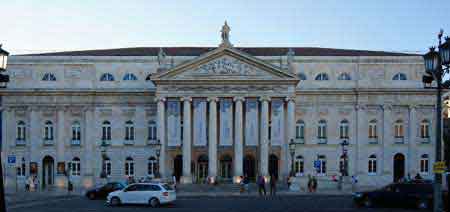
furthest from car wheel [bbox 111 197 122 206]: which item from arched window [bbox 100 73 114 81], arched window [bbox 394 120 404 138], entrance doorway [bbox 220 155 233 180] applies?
arched window [bbox 394 120 404 138]

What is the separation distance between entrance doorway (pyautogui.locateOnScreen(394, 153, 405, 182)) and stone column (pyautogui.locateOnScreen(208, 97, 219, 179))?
56.0 ft

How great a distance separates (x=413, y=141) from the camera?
212ft

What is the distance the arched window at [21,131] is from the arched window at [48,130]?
197 cm

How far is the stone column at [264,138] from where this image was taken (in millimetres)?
61562

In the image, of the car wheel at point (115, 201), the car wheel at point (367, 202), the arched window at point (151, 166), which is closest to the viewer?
the car wheel at point (367, 202)

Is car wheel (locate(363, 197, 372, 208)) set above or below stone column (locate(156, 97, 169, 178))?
below

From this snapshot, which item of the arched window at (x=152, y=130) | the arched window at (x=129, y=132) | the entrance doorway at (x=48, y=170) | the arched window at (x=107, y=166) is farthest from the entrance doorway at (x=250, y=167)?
the entrance doorway at (x=48, y=170)

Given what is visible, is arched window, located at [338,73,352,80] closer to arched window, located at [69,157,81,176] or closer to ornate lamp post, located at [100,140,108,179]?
ornate lamp post, located at [100,140,108,179]

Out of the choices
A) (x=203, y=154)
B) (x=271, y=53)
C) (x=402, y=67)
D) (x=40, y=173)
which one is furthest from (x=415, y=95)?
(x=40, y=173)

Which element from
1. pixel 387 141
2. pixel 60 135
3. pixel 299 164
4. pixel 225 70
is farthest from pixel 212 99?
pixel 387 141

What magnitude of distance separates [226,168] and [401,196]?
31.8 metres

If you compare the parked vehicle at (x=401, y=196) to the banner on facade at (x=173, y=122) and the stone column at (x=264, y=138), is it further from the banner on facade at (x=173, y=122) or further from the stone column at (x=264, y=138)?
the banner on facade at (x=173, y=122)

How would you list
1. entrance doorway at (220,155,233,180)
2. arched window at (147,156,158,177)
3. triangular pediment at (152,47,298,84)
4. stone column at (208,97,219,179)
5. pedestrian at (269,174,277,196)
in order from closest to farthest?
pedestrian at (269,174,277,196)
triangular pediment at (152,47,298,84)
stone column at (208,97,219,179)
entrance doorway at (220,155,233,180)
arched window at (147,156,158,177)

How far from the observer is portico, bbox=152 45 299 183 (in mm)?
61938
